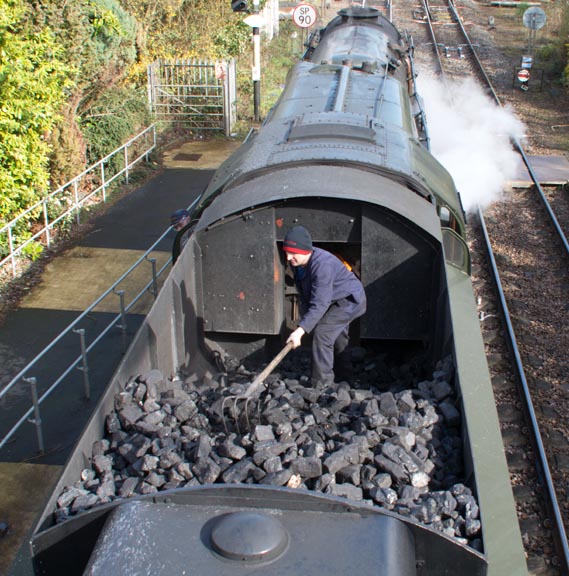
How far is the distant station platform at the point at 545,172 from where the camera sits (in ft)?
49.3

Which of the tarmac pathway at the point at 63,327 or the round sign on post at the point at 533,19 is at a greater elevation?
the round sign on post at the point at 533,19

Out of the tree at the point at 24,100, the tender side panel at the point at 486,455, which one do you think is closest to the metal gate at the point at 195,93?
the tree at the point at 24,100

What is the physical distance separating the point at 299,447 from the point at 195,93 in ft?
54.0

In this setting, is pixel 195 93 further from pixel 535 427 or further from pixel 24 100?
pixel 535 427

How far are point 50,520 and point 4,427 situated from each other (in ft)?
12.9

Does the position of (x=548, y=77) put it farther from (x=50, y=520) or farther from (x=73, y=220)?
(x=50, y=520)

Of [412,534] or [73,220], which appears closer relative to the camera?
[412,534]

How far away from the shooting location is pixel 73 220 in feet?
43.3

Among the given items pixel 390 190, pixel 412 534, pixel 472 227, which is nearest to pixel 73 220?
pixel 472 227

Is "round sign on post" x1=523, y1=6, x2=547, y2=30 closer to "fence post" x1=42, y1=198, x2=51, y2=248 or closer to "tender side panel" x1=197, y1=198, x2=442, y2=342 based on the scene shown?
"fence post" x1=42, y1=198, x2=51, y2=248

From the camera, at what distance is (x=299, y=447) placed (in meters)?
4.39

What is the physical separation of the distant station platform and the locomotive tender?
644 centimetres

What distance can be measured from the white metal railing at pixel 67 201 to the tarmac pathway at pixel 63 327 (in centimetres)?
49

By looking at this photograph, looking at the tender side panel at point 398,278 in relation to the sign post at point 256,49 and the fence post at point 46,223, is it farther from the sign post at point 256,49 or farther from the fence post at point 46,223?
the sign post at point 256,49
